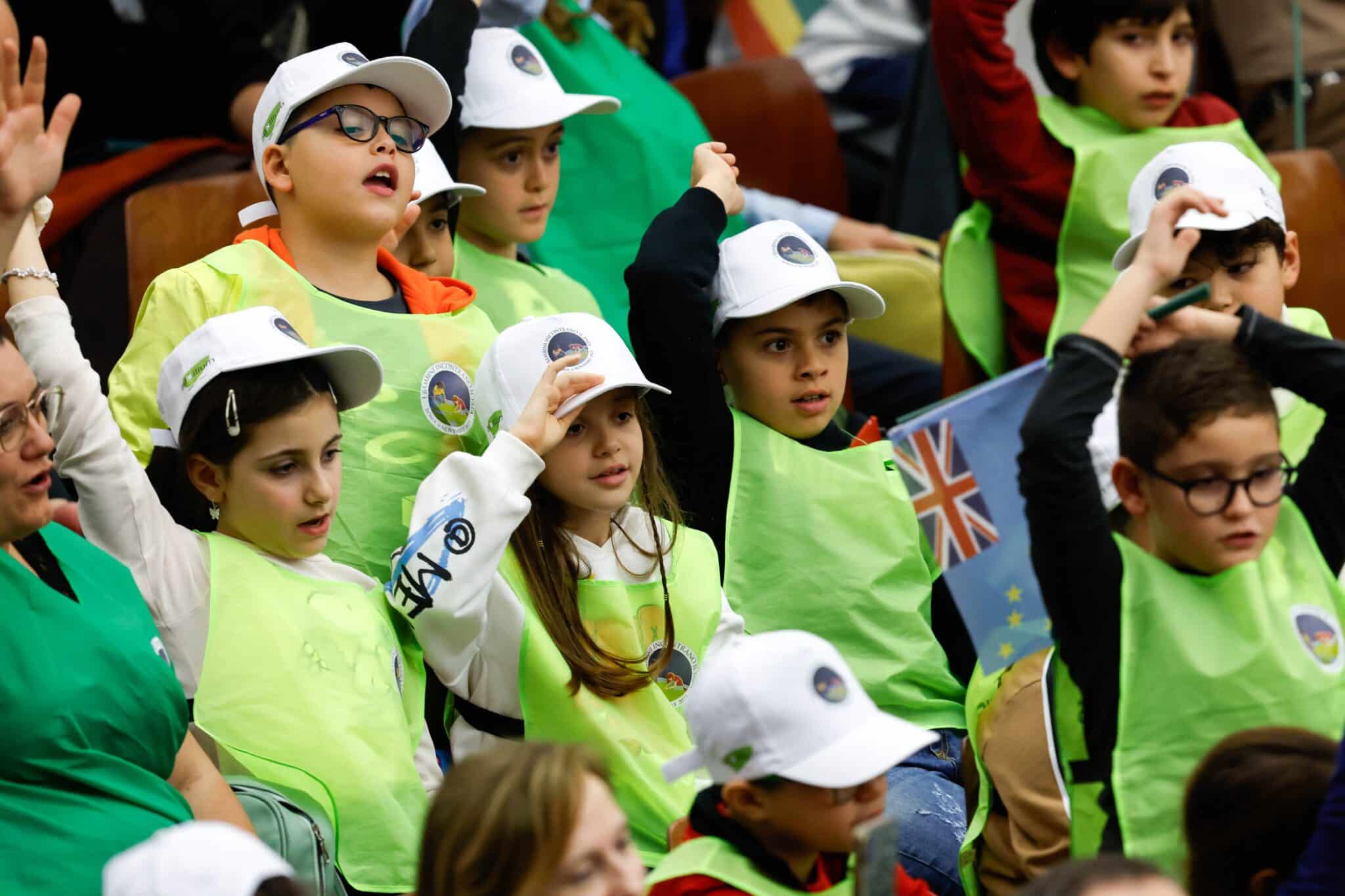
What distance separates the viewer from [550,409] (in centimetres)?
304

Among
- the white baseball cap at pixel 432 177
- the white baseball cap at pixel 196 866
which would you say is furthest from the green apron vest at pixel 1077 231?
the white baseball cap at pixel 196 866

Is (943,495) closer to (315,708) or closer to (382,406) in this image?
(382,406)

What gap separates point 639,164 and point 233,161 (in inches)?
40.1

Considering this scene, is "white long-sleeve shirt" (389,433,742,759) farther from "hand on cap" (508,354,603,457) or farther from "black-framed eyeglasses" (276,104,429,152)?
"black-framed eyeglasses" (276,104,429,152)

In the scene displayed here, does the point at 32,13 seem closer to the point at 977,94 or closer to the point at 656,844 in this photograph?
the point at 977,94

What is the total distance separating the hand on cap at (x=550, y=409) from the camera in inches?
118

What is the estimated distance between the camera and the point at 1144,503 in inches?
107

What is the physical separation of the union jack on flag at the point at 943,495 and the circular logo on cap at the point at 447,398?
0.86m

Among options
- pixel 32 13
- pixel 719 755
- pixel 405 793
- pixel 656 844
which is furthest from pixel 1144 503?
pixel 32 13

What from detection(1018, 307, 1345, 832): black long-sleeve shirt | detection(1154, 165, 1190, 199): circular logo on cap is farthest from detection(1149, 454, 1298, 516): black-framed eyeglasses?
detection(1154, 165, 1190, 199): circular logo on cap

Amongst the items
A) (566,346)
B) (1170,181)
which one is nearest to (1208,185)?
(1170,181)

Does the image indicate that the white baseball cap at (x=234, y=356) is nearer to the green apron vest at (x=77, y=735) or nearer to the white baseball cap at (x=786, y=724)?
the green apron vest at (x=77, y=735)

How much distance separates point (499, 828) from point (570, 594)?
39.1 inches

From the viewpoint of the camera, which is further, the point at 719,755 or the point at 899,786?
the point at 899,786
